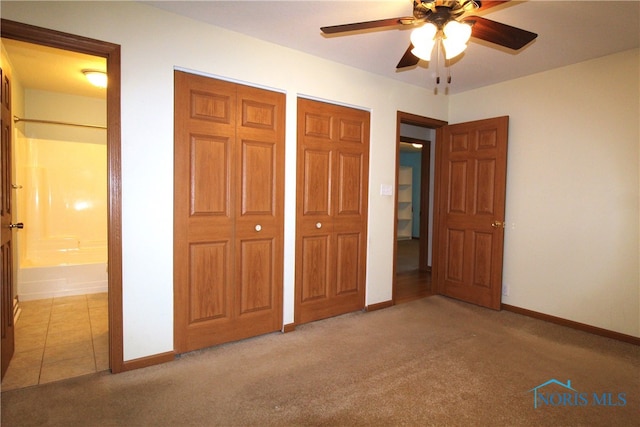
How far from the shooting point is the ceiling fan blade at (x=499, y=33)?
189 cm

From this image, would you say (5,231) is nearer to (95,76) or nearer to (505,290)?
(95,76)

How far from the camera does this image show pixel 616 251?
2986 mm

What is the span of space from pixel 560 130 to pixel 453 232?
1496mm

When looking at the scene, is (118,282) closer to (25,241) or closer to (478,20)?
(478,20)

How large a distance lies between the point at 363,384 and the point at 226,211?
1.60 m

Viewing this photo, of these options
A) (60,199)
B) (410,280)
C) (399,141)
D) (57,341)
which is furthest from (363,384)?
(60,199)

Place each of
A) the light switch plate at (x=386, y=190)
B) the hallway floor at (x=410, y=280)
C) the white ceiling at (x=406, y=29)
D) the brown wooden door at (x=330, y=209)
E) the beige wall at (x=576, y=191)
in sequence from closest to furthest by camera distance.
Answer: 1. the white ceiling at (x=406, y=29)
2. the beige wall at (x=576, y=191)
3. the brown wooden door at (x=330, y=209)
4. the light switch plate at (x=386, y=190)
5. the hallway floor at (x=410, y=280)

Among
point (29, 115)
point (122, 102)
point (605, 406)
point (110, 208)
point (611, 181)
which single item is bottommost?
point (605, 406)

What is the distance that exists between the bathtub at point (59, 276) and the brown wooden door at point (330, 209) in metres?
2.79

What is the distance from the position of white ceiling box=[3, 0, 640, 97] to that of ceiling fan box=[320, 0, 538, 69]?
0.36 meters

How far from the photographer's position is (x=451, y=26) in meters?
1.87

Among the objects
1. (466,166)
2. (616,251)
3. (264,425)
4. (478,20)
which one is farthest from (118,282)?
(616,251)

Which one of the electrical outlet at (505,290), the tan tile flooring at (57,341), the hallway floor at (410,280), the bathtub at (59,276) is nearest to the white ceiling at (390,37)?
the bathtub at (59,276)

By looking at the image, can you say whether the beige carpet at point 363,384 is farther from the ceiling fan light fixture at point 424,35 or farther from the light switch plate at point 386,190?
the ceiling fan light fixture at point 424,35
